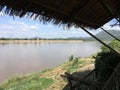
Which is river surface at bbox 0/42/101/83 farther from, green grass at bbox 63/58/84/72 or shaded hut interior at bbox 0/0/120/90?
shaded hut interior at bbox 0/0/120/90

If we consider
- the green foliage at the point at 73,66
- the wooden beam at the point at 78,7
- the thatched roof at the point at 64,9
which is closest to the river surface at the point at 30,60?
the green foliage at the point at 73,66

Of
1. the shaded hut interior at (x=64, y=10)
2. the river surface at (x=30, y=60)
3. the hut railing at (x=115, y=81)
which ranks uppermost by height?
the shaded hut interior at (x=64, y=10)

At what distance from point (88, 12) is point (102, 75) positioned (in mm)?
3243

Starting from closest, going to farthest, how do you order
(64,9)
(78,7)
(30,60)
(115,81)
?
(64,9) < (78,7) < (115,81) < (30,60)

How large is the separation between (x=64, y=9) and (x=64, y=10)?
0.06m

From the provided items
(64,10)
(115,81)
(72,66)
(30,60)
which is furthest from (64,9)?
(30,60)

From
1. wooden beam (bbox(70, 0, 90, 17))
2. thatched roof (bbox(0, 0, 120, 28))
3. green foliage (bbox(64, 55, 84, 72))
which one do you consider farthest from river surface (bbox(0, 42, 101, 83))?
wooden beam (bbox(70, 0, 90, 17))

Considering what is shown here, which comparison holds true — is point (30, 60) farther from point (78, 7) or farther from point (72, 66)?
point (78, 7)

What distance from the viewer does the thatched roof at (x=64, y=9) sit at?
4441 millimetres

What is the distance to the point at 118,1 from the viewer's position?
624 cm

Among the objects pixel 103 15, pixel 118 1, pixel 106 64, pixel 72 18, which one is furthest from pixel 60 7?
pixel 106 64

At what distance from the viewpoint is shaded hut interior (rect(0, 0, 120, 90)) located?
14.6 ft

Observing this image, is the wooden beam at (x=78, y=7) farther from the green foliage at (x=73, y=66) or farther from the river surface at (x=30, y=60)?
the river surface at (x=30, y=60)

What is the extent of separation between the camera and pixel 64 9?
528 cm
